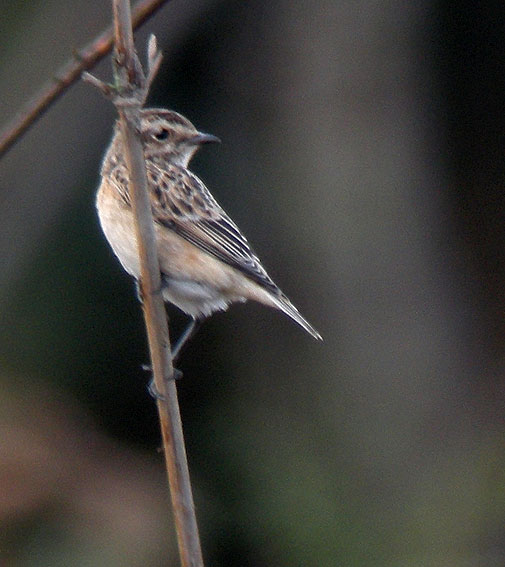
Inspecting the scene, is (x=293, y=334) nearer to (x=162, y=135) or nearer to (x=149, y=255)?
(x=162, y=135)

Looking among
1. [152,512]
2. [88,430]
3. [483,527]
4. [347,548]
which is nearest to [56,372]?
[88,430]

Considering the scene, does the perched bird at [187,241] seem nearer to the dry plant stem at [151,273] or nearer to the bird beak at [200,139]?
the bird beak at [200,139]

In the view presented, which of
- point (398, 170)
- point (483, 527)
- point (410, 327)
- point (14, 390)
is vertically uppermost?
point (398, 170)

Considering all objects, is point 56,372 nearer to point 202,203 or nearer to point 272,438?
point 272,438

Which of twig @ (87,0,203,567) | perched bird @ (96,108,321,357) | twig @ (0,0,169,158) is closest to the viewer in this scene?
twig @ (87,0,203,567)

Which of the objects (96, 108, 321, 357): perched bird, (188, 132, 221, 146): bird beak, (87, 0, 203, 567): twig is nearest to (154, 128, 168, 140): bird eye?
(96, 108, 321, 357): perched bird

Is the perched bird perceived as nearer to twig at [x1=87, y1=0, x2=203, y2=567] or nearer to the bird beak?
the bird beak
